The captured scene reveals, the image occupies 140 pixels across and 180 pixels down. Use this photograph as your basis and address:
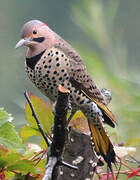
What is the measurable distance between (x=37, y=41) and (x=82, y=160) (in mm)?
926

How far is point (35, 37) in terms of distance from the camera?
9.20 ft

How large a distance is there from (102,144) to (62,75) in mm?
441

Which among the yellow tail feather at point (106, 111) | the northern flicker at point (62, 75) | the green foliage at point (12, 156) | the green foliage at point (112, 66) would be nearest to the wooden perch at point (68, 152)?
the green foliage at point (12, 156)

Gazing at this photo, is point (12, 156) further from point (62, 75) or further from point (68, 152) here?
point (62, 75)

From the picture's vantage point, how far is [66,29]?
9156 mm

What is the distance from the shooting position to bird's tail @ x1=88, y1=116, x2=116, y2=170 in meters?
2.56

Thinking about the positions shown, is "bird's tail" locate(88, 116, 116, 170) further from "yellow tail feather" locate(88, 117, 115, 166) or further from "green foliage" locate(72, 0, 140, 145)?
"green foliage" locate(72, 0, 140, 145)

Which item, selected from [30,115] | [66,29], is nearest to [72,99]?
[30,115]

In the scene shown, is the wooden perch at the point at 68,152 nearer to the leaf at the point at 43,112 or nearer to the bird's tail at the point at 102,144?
the leaf at the point at 43,112

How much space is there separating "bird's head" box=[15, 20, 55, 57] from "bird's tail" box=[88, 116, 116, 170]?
0.54 metres

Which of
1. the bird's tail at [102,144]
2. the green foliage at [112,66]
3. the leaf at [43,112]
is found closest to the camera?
the leaf at [43,112]

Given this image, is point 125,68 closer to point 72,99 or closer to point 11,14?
point 72,99

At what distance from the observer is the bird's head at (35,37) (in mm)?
2758

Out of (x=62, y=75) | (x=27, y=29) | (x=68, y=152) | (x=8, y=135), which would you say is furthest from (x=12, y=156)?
(x=27, y=29)
